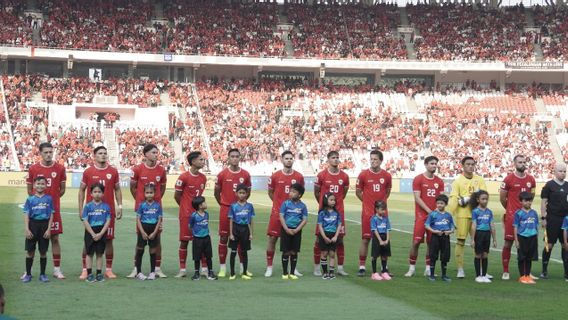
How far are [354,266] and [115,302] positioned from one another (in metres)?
5.82

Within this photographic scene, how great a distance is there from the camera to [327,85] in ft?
214

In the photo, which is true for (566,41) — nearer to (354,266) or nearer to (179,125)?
(179,125)

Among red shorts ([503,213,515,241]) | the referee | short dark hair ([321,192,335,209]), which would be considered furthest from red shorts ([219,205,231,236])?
the referee

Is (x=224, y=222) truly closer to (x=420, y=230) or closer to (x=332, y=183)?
(x=332, y=183)

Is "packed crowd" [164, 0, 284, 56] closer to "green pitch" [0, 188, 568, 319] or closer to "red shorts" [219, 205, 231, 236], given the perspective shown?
"green pitch" [0, 188, 568, 319]

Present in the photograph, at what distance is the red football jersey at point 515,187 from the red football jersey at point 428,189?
1.09 meters

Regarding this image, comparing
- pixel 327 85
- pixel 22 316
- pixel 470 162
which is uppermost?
pixel 327 85

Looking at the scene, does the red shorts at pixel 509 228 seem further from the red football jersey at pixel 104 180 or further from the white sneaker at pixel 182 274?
the red football jersey at pixel 104 180

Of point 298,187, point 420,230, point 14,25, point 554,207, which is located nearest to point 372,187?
point 420,230

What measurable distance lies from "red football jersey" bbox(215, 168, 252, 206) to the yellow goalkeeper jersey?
331cm

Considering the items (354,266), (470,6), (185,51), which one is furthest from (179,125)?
(354,266)

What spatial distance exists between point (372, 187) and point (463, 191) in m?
1.45

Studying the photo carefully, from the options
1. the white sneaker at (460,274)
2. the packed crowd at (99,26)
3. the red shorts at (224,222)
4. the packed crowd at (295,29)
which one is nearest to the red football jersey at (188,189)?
the red shorts at (224,222)

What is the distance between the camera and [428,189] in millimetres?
15492
